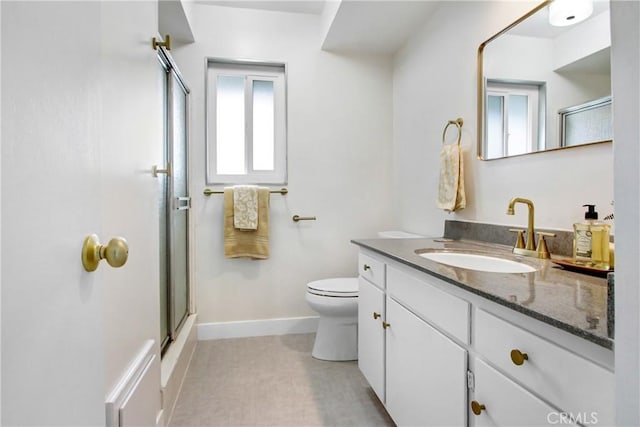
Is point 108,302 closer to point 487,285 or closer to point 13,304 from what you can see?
point 13,304

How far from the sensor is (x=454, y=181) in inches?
70.9

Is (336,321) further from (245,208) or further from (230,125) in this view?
(230,125)

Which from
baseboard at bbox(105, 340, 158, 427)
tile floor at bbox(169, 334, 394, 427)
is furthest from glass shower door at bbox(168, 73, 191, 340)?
baseboard at bbox(105, 340, 158, 427)

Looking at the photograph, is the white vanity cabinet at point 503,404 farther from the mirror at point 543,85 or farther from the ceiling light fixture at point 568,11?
the ceiling light fixture at point 568,11

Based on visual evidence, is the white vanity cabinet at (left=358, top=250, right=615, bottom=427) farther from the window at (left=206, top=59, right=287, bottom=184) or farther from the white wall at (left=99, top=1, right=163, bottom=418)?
the window at (left=206, top=59, right=287, bottom=184)

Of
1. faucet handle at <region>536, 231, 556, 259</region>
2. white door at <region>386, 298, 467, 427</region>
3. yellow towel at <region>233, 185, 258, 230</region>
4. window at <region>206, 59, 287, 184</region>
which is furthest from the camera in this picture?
window at <region>206, 59, 287, 184</region>

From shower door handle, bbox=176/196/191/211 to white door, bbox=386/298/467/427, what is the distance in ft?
4.66

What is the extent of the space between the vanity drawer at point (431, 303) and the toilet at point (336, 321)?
0.69 meters

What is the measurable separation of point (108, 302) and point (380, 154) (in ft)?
7.40

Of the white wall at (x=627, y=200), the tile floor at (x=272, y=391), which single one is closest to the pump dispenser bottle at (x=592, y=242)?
the white wall at (x=627, y=200)

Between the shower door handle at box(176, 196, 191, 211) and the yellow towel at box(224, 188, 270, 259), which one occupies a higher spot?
the shower door handle at box(176, 196, 191, 211)

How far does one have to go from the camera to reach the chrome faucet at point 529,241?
128 cm

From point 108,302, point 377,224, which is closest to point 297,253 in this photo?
point 377,224

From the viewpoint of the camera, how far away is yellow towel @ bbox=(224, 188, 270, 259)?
2.43 meters
